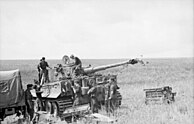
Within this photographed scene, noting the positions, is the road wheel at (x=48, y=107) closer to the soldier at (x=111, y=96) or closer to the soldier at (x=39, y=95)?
the soldier at (x=39, y=95)

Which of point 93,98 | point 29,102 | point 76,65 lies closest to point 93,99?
point 93,98

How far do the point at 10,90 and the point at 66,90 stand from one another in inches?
91.4

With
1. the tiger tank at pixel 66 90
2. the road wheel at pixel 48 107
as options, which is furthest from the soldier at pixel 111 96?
the road wheel at pixel 48 107

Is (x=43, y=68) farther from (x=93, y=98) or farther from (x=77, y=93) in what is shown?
(x=93, y=98)

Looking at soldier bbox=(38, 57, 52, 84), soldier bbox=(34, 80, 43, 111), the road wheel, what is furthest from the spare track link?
soldier bbox=(38, 57, 52, 84)

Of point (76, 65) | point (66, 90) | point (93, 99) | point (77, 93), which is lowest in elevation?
point (93, 99)

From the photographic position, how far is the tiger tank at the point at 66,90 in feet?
40.3

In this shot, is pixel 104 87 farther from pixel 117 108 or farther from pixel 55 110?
pixel 55 110

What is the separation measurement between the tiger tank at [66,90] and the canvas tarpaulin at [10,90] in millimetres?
1214

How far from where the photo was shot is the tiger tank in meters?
12.3

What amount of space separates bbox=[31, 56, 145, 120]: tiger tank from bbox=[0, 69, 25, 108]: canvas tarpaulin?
121 cm

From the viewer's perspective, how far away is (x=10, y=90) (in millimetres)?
12172

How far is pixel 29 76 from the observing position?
35125mm

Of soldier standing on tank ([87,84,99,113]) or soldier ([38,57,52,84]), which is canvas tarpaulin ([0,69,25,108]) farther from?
soldier standing on tank ([87,84,99,113])
